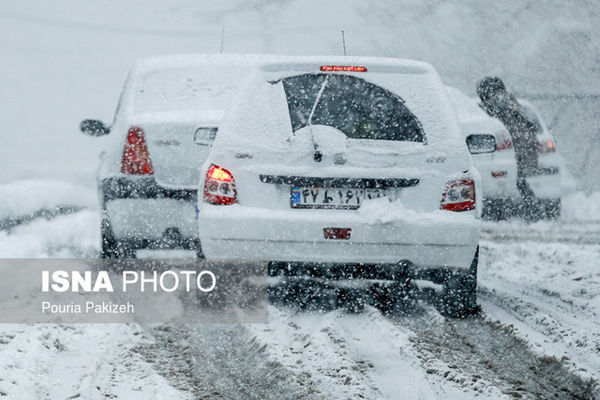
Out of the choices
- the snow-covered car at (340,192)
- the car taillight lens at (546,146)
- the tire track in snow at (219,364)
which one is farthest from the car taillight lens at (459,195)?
the car taillight lens at (546,146)

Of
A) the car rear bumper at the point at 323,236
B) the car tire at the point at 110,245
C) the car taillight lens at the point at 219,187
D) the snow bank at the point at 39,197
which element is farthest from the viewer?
the snow bank at the point at 39,197

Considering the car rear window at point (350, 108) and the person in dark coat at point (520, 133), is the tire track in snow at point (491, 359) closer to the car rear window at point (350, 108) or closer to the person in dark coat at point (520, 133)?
the car rear window at point (350, 108)

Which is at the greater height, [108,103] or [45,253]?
[108,103]

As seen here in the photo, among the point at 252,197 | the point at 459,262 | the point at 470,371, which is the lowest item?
the point at 470,371

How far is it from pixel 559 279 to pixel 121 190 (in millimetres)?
3481

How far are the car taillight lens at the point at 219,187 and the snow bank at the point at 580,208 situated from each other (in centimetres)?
901

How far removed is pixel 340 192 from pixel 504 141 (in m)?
5.17

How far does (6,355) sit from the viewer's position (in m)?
4.45

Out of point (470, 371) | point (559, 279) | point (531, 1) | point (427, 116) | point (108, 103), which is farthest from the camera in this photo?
point (108, 103)

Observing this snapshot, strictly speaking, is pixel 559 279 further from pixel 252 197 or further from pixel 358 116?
pixel 252 197

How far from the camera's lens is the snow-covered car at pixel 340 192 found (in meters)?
A: 5.36

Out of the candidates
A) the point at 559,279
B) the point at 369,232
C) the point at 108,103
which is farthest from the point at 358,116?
the point at 108,103

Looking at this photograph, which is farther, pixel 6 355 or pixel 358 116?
pixel 358 116

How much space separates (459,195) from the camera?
5.54 m
